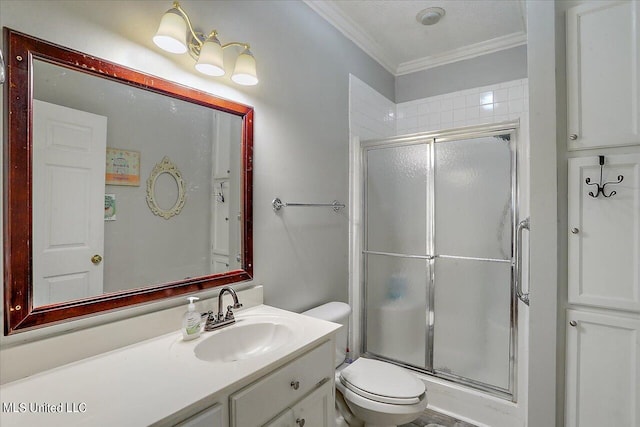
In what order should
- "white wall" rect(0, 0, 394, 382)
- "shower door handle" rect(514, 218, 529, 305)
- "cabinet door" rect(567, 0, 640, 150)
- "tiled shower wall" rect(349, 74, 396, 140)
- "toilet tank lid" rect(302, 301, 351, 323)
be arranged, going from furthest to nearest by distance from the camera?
"tiled shower wall" rect(349, 74, 396, 140), "toilet tank lid" rect(302, 301, 351, 323), "shower door handle" rect(514, 218, 529, 305), "cabinet door" rect(567, 0, 640, 150), "white wall" rect(0, 0, 394, 382)

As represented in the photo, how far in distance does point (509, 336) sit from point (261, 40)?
87.2 inches

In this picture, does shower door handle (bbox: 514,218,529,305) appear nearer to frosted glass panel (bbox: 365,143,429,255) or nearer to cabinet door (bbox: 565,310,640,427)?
cabinet door (bbox: 565,310,640,427)

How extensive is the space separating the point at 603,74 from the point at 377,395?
64.0 inches

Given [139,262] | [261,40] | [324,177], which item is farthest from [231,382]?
[261,40]

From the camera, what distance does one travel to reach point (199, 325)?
4.06ft

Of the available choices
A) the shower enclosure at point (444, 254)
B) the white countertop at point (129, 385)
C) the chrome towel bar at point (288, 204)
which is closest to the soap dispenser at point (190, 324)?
the white countertop at point (129, 385)

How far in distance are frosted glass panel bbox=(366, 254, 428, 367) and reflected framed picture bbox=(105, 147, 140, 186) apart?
5.60 feet

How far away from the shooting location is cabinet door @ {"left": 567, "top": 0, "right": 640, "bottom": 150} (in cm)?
116

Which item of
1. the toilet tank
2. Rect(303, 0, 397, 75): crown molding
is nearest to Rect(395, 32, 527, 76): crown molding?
Rect(303, 0, 397, 75): crown molding

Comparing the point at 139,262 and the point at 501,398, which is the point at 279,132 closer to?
the point at 139,262

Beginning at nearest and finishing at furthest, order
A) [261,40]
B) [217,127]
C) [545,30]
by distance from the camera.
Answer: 1. [545,30]
2. [217,127]
3. [261,40]

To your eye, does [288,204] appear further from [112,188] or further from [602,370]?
[602,370]

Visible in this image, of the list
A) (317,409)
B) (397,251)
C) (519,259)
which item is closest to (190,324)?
(317,409)

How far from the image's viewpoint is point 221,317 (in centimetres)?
134
